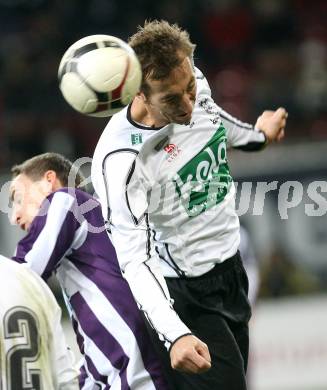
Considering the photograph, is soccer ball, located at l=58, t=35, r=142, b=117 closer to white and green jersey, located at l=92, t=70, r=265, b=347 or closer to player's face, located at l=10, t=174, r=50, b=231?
white and green jersey, located at l=92, t=70, r=265, b=347

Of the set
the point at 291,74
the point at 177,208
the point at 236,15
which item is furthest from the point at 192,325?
the point at 236,15

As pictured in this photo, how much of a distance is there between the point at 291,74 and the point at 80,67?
29.7 ft

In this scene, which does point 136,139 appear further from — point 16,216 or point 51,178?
point 16,216

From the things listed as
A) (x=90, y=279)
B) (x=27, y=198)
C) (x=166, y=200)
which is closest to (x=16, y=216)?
(x=27, y=198)

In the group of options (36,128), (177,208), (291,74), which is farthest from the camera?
(291,74)

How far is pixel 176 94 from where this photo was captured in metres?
4.34

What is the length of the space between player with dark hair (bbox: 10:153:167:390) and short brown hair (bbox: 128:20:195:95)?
2.25 feet

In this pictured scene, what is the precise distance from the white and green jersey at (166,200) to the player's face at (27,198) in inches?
14.1

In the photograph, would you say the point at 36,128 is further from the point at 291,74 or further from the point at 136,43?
the point at 136,43

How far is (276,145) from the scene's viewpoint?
34.8 feet

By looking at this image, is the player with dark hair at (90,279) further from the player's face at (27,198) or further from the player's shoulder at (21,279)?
the player's shoulder at (21,279)

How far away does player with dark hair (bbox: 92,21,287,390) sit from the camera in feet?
14.3

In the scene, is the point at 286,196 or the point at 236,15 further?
the point at 236,15

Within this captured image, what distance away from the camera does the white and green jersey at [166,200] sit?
4383 mm
